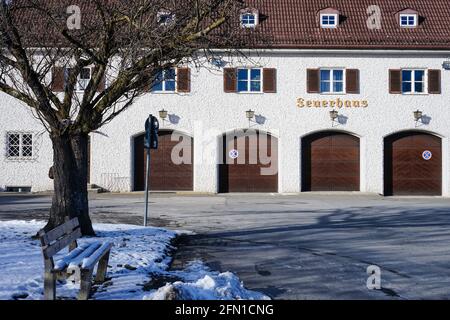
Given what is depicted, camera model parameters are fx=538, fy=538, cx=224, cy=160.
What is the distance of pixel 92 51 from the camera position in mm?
9234

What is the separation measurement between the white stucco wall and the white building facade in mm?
43

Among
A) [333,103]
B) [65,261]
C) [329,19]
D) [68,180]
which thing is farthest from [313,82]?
[65,261]

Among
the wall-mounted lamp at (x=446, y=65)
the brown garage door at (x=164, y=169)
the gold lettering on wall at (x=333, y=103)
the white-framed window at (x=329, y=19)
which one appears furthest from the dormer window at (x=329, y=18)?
the brown garage door at (x=164, y=169)

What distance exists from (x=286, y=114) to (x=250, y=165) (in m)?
2.72

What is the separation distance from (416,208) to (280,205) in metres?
4.31

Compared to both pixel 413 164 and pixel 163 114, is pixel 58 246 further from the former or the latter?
pixel 413 164

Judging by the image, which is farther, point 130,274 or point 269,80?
point 269,80

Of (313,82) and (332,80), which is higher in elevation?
(332,80)

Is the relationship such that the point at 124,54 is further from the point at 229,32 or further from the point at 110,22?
the point at 229,32

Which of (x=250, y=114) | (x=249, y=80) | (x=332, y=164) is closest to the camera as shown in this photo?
(x=250, y=114)

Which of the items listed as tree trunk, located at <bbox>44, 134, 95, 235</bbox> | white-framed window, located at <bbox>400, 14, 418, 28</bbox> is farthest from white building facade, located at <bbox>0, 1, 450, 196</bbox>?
tree trunk, located at <bbox>44, 134, 95, 235</bbox>

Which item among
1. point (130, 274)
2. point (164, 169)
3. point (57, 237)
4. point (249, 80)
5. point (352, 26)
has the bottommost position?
point (130, 274)

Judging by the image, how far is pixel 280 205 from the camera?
699 inches
